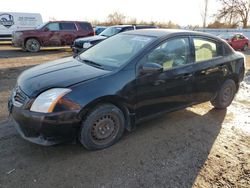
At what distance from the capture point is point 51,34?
48.4 feet

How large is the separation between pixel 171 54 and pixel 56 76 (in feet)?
5.92

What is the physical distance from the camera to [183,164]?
3.15 meters

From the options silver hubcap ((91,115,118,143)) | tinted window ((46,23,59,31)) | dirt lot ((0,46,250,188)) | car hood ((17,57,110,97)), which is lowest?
dirt lot ((0,46,250,188))

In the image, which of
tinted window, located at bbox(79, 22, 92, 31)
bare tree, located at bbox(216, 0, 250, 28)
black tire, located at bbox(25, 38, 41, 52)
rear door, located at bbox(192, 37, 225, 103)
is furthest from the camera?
bare tree, located at bbox(216, 0, 250, 28)

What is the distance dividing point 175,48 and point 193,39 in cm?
46

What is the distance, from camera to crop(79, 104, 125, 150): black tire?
10.4ft

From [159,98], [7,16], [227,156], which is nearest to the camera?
Result: [227,156]

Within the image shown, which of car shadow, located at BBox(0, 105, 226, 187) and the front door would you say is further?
the front door

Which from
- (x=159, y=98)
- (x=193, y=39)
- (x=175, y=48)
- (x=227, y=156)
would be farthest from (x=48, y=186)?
(x=193, y=39)

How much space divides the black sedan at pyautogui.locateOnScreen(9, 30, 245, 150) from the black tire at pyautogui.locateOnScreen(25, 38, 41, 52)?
1118 centimetres

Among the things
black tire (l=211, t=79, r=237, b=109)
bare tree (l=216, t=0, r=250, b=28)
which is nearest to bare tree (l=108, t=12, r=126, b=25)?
bare tree (l=216, t=0, r=250, b=28)

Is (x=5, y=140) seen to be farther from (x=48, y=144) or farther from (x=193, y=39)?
(x=193, y=39)

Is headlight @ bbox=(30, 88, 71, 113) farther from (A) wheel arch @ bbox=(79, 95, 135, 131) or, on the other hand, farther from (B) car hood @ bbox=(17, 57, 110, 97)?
(A) wheel arch @ bbox=(79, 95, 135, 131)

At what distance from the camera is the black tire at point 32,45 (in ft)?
46.9
